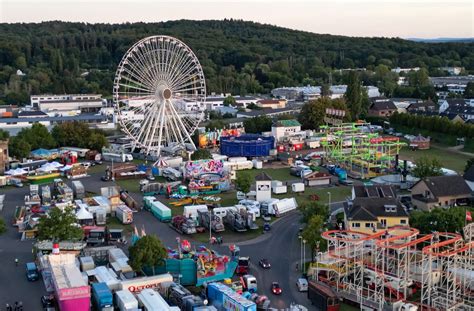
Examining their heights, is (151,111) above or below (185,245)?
above

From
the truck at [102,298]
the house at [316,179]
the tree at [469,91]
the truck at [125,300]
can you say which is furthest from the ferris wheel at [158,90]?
the tree at [469,91]

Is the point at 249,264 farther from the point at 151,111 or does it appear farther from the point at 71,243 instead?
the point at 151,111

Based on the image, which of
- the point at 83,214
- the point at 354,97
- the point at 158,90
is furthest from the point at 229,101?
the point at 83,214

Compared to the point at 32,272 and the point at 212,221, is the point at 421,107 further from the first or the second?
the point at 32,272

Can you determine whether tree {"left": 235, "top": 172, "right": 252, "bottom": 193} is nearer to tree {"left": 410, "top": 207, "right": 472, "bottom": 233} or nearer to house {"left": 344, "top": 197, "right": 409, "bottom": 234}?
house {"left": 344, "top": 197, "right": 409, "bottom": 234}

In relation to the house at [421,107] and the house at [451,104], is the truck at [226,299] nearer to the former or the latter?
the house at [451,104]

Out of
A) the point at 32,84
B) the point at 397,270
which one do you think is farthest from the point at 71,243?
the point at 32,84
